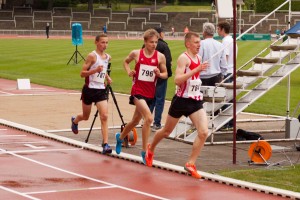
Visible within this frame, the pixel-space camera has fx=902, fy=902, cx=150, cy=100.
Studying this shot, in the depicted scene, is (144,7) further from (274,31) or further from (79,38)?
(79,38)

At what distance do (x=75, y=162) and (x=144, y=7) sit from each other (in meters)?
117

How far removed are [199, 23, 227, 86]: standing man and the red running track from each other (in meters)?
3.13

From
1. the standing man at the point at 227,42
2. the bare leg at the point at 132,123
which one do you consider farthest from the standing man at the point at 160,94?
the bare leg at the point at 132,123

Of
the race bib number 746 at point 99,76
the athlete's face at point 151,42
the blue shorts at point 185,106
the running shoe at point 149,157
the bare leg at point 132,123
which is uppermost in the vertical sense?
the athlete's face at point 151,42

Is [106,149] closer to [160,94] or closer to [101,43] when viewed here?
[101,43]

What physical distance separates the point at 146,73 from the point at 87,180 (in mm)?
2469

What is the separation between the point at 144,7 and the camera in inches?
5157

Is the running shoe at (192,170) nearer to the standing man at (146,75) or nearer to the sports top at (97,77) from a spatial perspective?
the standing man at (146,75)

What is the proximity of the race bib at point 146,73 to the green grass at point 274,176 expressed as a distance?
6.97 feet

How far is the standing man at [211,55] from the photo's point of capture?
17.8m

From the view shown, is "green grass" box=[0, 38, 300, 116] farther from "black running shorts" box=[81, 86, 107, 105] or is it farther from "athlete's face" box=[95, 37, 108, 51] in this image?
"athlete's face" box=[95, 37, 108, 51]

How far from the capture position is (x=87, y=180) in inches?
524

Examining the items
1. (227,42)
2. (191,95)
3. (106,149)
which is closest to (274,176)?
(191,95)

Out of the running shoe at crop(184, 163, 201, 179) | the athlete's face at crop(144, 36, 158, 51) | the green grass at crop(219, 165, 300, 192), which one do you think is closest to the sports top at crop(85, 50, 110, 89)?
the athlete's face at crop(144, 36, 158, 51)
